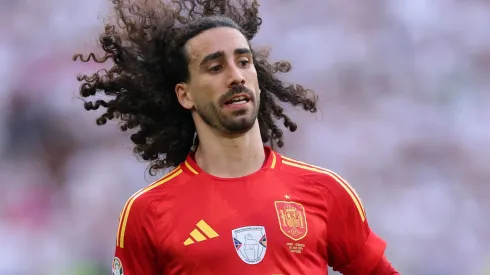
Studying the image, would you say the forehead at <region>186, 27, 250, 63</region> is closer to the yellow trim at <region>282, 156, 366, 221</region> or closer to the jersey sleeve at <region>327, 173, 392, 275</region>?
the yellow trim at <region>282, 156, 366, 221</region>

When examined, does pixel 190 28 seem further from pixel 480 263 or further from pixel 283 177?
pixel 480 263

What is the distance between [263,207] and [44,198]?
3.52 m

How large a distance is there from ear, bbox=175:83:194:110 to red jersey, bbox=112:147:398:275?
260 mm

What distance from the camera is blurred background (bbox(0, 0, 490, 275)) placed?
20.1 ft

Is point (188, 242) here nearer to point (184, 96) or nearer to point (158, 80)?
point (184, 96)

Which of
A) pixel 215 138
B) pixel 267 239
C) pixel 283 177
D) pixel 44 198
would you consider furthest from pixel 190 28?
pixel 44 198

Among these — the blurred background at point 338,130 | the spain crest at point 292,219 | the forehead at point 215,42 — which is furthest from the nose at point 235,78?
the blurred background at point 338,130

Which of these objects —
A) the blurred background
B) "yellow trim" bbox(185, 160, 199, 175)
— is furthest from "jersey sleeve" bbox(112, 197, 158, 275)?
the blurred background

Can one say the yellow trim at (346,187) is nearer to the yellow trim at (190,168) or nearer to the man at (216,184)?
the man at (216,184)

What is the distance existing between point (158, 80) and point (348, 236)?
1108 millimetres

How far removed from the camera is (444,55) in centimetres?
702

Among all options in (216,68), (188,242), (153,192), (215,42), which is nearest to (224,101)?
(216,68)

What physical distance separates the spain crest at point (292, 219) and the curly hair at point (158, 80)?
64 cm

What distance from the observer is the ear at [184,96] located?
11.0ft
